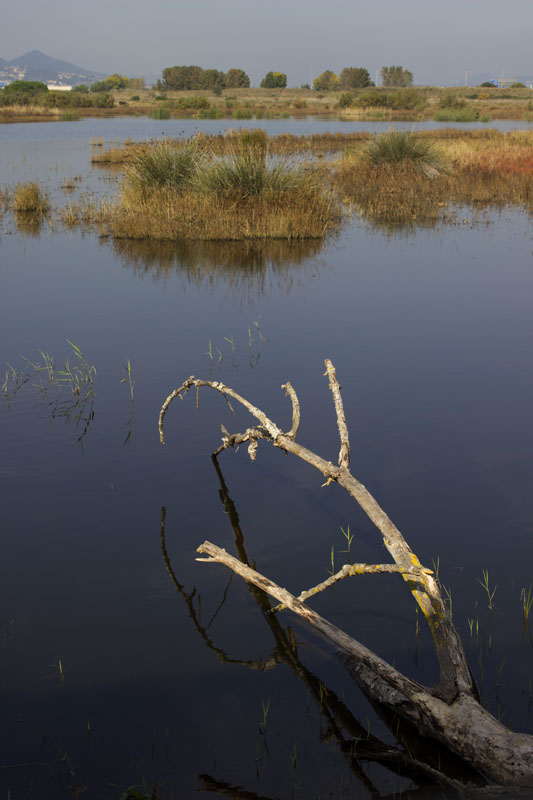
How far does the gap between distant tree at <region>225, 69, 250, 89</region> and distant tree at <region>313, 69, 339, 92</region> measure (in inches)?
489

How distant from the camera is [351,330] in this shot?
433 inches

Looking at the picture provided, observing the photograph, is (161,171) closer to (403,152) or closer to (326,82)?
(403,152)

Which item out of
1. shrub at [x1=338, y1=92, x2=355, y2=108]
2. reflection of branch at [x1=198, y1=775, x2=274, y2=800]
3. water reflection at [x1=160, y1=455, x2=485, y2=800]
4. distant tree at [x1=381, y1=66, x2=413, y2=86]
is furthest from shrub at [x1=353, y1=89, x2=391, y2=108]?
reflection of branch at [x1=198, y1=775, x2=274, y2=800]

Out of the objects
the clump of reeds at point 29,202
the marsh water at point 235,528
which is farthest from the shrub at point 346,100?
the marsh water at point 235,528

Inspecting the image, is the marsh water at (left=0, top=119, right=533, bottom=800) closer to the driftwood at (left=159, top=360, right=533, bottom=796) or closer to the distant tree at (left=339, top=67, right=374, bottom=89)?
the driftwood at (left=159, top=360, right=533, bottom=796)

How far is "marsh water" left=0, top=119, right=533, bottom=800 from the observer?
3752mm

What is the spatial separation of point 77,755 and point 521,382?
6648 millimetres

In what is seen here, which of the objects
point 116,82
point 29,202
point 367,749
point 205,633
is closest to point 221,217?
point 29,202

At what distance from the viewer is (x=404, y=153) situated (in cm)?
2489

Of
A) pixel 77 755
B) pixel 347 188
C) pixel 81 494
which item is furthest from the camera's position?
pixel 347 188

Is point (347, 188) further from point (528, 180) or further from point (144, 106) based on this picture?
point (144, 106)

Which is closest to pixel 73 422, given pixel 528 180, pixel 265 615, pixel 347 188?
pixel 265 615

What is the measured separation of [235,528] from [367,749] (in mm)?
2328

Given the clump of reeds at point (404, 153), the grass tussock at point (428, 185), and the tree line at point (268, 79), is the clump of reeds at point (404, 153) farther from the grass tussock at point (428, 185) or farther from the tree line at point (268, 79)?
the tree line at point (268, 79)
